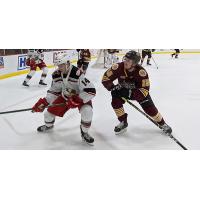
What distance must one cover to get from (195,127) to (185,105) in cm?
74

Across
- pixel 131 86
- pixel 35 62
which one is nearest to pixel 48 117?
pixel 131 86

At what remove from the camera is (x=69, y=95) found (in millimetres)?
2162

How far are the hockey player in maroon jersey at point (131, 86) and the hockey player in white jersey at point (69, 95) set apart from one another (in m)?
0.26

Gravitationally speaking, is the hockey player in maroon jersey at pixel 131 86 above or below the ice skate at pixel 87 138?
above

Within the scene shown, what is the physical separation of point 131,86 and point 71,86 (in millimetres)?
485

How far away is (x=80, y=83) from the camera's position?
2092mm

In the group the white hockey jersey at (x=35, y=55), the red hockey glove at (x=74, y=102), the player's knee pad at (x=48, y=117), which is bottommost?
the player's knee pad at (x=48, y=117)

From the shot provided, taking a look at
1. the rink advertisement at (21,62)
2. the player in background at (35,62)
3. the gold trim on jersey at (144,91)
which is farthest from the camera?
the rink advertisement at (21,62)

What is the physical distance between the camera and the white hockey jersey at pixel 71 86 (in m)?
2.06

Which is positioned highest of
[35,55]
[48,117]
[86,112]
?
[35,55]

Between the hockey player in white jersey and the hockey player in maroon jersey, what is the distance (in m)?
0.26

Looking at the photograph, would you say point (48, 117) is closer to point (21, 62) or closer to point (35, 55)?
point (35, 55)

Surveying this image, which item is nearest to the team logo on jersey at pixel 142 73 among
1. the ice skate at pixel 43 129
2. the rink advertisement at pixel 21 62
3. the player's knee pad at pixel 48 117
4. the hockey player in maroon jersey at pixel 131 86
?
the hockey player in maroon jersey at pixel 131 86

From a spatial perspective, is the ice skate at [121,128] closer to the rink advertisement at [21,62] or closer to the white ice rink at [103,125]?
the white ice rink at [103,125]
